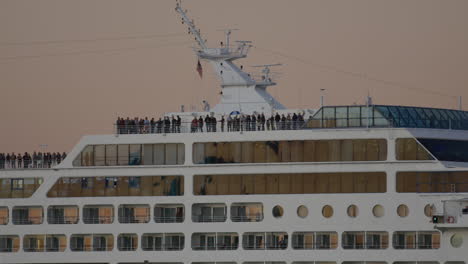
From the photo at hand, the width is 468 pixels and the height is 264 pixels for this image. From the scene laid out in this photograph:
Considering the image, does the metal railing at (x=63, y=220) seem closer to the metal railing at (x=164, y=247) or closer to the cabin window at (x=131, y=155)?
the cabin window at (x=131, y=155)

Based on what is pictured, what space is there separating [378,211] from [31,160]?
18.5m

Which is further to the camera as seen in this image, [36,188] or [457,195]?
[36,188]

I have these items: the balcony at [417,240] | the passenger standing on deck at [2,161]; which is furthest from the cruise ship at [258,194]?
the passenger standing on deck at [2,161]

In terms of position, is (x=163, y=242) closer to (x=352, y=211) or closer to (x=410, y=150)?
(x=352, y=211)

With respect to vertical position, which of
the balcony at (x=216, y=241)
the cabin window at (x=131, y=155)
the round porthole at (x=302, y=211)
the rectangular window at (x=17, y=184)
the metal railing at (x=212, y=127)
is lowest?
the balcony at (x=216, y=241)

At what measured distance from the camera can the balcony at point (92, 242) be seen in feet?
230

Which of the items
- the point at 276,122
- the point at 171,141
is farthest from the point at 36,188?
the point at 276,122

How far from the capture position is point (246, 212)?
226 ft

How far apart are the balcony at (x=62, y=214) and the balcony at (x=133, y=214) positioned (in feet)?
7.95

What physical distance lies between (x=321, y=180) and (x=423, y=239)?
5646 mm

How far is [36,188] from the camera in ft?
236

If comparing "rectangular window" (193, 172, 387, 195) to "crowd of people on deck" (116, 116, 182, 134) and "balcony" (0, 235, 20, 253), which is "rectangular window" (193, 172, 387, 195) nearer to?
"crowd of people on deck" (116, 116, 182, 134)

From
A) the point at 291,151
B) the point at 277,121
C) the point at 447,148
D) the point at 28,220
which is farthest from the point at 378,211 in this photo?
the point at 28,220

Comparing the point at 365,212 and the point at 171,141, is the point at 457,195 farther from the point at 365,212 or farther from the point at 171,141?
the point at 171,141
